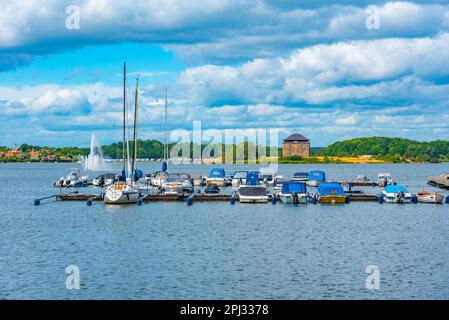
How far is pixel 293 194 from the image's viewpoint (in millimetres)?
101875

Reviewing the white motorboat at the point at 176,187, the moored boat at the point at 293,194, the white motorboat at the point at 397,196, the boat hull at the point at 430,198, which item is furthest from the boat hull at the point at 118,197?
the boat hull at the point at 430,198

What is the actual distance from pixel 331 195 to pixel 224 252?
48267mm

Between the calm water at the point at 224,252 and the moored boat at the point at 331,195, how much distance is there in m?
4.32

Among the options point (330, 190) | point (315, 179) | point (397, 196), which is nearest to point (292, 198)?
point (330, 190)

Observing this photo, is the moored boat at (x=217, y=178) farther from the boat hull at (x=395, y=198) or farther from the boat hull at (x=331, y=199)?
the boat hull at (x=395, y=198)

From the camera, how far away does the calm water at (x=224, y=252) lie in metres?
42.8

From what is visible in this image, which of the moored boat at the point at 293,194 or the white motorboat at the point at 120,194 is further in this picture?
the moored boat at the point at 293,194

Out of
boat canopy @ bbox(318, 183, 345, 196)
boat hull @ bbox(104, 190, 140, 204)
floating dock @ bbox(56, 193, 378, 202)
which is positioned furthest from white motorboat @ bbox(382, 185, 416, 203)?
boat hull @ bbox(104, 190, 140, 204)

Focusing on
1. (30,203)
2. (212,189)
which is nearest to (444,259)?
(212,189)

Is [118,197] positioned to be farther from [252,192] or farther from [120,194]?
[252,192]

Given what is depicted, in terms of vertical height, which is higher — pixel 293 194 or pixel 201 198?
pixel 293 194

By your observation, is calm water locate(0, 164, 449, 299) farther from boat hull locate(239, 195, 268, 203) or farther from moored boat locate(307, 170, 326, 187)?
moored boat locate(307, 170, 326, 187)
